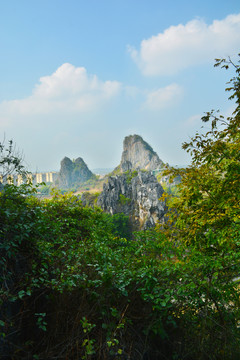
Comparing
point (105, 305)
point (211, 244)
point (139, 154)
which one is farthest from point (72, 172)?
point (105, 305)

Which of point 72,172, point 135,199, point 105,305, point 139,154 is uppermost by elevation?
point 139,154

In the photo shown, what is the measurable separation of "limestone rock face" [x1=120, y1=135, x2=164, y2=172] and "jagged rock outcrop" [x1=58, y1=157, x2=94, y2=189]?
135 feet

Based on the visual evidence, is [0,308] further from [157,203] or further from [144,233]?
[157,203]

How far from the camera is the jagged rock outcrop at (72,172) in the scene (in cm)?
18375

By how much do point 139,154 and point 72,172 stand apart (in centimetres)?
5733

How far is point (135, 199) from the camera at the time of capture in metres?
66.5

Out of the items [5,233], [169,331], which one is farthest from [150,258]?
[5,233]

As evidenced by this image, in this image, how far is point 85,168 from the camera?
191 m

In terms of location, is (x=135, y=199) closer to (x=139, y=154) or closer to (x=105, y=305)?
(x=105, y=305)

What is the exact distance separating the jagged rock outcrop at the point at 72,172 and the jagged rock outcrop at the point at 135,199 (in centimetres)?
11802

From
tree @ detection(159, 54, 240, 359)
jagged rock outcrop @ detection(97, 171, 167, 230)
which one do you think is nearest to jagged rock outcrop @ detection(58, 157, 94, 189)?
jagged rock outcrop @ detection(97, 171, 167, 230)

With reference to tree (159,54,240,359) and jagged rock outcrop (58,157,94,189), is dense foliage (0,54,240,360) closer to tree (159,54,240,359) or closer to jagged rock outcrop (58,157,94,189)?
tree (159,54,240,359)

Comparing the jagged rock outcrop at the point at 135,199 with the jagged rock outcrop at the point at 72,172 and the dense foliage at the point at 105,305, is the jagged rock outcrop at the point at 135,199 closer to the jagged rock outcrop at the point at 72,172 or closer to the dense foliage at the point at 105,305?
the dense foliage at the point at 105,305

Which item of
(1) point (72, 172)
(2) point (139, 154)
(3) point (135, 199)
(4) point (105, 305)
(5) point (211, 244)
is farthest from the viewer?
(1) point (72, 172)
